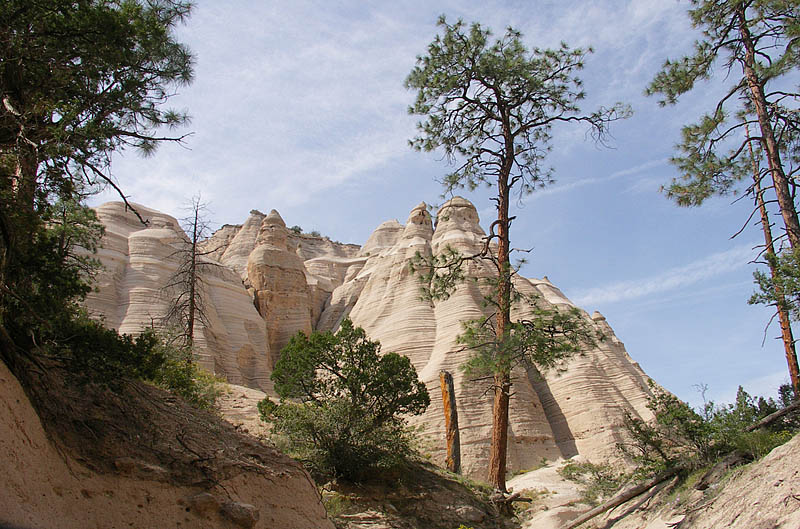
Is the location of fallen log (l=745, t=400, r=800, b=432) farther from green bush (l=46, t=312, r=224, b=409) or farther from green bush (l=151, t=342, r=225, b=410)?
green bush (l=151, t=342, r=225, b=410)

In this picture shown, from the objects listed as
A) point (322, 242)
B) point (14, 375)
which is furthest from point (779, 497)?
point (322, 242)

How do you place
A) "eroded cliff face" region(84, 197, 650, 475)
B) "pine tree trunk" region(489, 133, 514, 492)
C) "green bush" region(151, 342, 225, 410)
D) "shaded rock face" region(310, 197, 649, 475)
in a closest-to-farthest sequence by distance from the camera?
"green bush" region(151, 342, 225, 410), "pine tree trunk" region(489, 133, 514, 492), "shaded rock face" region(310, 197, 649, 475), "eroded cliff face" region(84, 197, 650, 475)

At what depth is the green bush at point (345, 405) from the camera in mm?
12625

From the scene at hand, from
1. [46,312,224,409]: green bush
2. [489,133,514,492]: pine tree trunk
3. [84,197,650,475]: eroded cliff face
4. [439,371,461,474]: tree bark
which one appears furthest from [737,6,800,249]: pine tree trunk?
[46,312,224,409]: green bush

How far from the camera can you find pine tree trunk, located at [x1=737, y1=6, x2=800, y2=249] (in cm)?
1212

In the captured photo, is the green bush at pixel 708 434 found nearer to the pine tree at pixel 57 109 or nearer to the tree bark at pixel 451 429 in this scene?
the tree bark at pixel 451 429

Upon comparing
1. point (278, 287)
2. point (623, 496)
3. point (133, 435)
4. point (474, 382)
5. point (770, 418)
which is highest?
point (278, 287)

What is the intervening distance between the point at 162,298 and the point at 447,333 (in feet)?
49.0

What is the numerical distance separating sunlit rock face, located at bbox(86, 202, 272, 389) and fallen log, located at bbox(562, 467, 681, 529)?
63.6 feet

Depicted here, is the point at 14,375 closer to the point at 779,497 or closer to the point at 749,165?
the point at 779,497

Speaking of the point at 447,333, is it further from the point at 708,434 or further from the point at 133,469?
the point at 133,469

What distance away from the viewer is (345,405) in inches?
514

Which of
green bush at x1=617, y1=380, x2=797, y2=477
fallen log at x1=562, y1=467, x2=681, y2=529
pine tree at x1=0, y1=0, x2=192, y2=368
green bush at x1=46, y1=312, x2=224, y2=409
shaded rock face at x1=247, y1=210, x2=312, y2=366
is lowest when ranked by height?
fallen log at x1=562, y1=467, x2=681, y2=529

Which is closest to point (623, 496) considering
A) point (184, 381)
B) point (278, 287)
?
point (184, 381)
